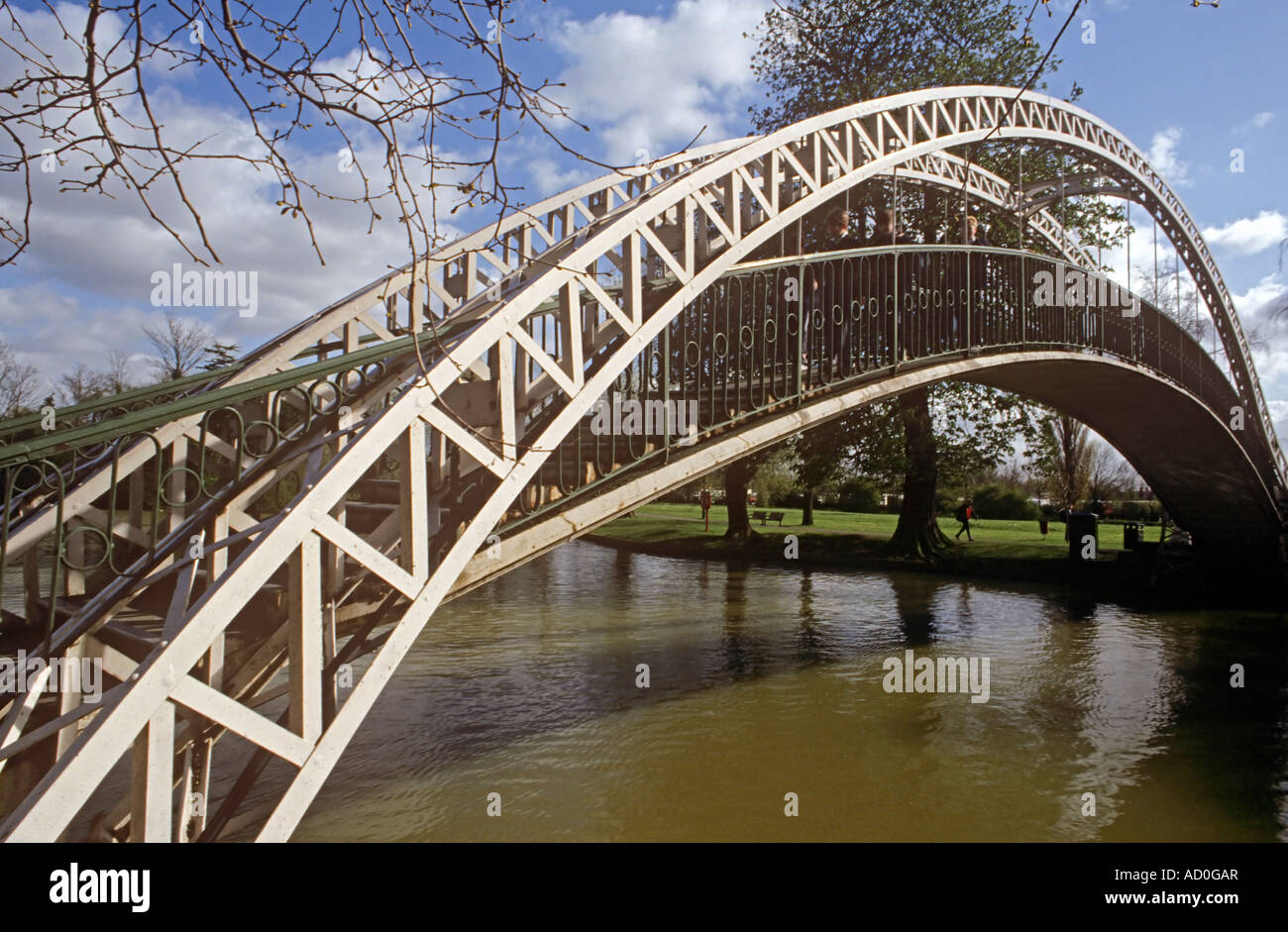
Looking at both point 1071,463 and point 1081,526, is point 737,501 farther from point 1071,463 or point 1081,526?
point 1071,463

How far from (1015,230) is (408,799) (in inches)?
751

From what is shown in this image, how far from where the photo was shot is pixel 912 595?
1786 centimetres

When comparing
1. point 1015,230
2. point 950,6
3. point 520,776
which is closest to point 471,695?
point 520,776

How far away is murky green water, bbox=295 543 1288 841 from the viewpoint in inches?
251

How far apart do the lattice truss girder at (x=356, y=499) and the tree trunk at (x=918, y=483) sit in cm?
1353

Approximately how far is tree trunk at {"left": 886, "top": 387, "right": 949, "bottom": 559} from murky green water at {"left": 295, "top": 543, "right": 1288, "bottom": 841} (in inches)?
253

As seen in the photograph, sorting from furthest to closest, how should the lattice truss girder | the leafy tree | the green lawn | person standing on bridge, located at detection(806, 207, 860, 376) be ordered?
the leafy tree
the green lawn
person standing on bridge, located at detection(806, 207, 860, 376)
the lattice truss girder

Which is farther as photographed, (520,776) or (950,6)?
(950,6)

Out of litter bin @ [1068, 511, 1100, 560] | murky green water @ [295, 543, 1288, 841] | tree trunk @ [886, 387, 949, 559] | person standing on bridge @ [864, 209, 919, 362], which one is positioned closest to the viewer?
murky green water @ [295, 543, 1288, 841]

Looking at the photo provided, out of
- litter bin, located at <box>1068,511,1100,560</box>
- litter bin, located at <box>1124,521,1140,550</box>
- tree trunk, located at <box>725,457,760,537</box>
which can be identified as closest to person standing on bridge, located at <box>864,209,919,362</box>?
litter bin, located at <box>1068,511,1100,560</box>

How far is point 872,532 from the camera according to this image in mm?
28547

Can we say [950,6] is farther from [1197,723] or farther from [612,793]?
[612,793]

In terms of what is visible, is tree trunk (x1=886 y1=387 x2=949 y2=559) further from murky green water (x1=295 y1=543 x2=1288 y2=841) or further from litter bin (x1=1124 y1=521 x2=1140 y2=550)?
murky green water (x1=295 y1=543 x2=1288 y2=841)

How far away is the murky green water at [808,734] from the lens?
6379mm
